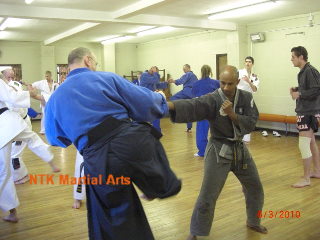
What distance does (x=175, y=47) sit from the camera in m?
11.2

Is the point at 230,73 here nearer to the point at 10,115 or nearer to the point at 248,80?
the point at 10,115

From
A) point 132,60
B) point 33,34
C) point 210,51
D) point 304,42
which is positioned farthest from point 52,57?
point 304,42

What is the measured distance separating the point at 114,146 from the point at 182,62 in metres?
9.62

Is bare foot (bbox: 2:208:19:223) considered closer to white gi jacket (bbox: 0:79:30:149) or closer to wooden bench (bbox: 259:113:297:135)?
white gi jacket (bbox: 0:79:30:149)

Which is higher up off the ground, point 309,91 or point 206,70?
point 206,70

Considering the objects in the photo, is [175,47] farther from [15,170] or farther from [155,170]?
[155,170]

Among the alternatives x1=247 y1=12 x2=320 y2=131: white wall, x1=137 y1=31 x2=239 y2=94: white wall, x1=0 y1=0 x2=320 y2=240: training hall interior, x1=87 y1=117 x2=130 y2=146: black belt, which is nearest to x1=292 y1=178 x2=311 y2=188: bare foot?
x1=0 y1=0 x2=320 y2=240: training hall interior

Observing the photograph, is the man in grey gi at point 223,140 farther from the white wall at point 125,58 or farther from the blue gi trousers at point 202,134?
the white wall at point 125,58

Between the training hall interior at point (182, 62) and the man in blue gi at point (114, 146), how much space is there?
1155mm

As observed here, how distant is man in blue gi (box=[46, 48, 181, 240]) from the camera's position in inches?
62.9

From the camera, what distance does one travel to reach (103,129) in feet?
5.24

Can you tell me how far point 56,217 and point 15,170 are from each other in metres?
1.43

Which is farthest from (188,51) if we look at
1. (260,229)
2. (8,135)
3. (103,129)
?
(103,129)

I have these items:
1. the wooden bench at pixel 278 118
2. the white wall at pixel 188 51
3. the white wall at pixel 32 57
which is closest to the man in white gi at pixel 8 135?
the wooden bench at pixel 278 118
